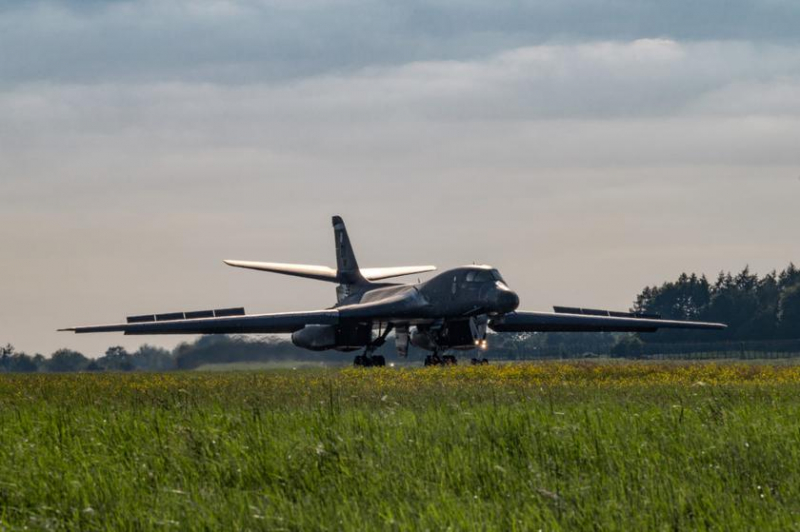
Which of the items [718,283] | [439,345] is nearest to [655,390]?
[439,345]

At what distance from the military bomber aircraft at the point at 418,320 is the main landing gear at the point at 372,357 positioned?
0.14 ft

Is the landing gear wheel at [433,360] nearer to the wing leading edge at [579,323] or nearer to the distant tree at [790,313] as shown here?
the wing leading edge at [579,323]

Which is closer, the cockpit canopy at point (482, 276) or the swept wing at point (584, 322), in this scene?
the cockpit canopy at point (482, 276)

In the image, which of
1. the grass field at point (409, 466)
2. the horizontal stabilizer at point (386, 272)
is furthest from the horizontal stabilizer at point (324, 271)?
the grass field at point (409, 466)

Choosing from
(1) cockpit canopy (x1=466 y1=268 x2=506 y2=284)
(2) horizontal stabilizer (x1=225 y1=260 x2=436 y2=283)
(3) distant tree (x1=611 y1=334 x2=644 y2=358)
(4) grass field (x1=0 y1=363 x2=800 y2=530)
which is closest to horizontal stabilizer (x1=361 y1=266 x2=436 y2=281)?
(2) horizontal stabilizer (x1=225 y1=260 x2=436 y2=283)

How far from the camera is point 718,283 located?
166250 mm

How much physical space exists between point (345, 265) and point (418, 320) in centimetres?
1187

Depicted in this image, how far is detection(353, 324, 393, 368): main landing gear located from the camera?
48622 millimetres

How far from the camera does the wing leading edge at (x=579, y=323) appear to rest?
47.9 m

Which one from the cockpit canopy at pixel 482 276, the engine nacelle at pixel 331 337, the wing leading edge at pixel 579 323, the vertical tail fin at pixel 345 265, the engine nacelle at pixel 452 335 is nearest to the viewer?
the cockpit canopy at pixel 482 276

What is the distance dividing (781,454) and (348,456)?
4.64 m

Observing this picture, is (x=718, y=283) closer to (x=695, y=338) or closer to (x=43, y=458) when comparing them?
(x=695, y=338)

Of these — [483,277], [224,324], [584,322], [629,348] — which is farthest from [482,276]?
[629,348]

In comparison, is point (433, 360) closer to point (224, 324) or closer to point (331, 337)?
point (331, 337)
